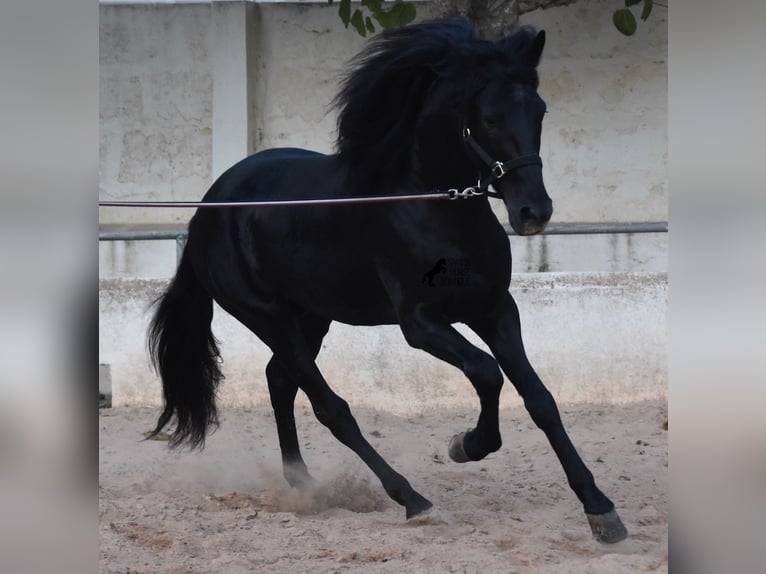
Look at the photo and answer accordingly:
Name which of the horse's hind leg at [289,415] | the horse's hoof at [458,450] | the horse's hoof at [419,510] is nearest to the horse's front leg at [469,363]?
the horse's hoof at [458,450]

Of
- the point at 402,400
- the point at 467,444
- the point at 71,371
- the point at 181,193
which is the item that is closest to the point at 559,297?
the point at 402,400

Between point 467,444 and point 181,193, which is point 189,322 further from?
point 467,444

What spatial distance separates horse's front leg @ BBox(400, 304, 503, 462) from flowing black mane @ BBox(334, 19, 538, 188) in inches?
22.3

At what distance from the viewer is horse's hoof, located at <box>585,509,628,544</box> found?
414 centimetres

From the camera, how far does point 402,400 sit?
5.58m

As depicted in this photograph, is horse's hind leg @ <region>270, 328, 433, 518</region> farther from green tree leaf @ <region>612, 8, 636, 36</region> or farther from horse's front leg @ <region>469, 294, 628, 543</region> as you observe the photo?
green tree leaf @ <region>612, 8, 636, 36</region>

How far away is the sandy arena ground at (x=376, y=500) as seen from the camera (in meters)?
4.23

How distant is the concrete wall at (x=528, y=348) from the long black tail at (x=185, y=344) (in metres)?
0.19

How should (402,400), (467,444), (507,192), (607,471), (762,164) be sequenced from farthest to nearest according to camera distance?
1. (402,400)
2. (607,471)
3. (467,444)
4. (507,192)
5. (762,164)

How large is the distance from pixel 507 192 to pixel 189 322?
1721 mm

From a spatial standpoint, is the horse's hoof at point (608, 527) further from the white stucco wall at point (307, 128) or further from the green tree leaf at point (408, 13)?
the green tree leaf at point (408, 13)

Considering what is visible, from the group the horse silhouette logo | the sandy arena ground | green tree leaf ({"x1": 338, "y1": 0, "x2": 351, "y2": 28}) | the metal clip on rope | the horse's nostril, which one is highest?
green tree leaf ({"x1": 338, "y1": 0, "x2": 351, "y2": 28})

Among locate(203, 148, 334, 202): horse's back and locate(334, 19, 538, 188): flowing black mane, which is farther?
locate(203, 148, 334, 202): horse's back

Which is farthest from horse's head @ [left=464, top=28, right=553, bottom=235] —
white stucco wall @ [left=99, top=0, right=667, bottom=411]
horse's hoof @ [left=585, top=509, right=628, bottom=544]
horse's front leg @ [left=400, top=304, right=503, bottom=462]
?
horse's hoof @ [left=585, top=509, right=628, bottom=544]
